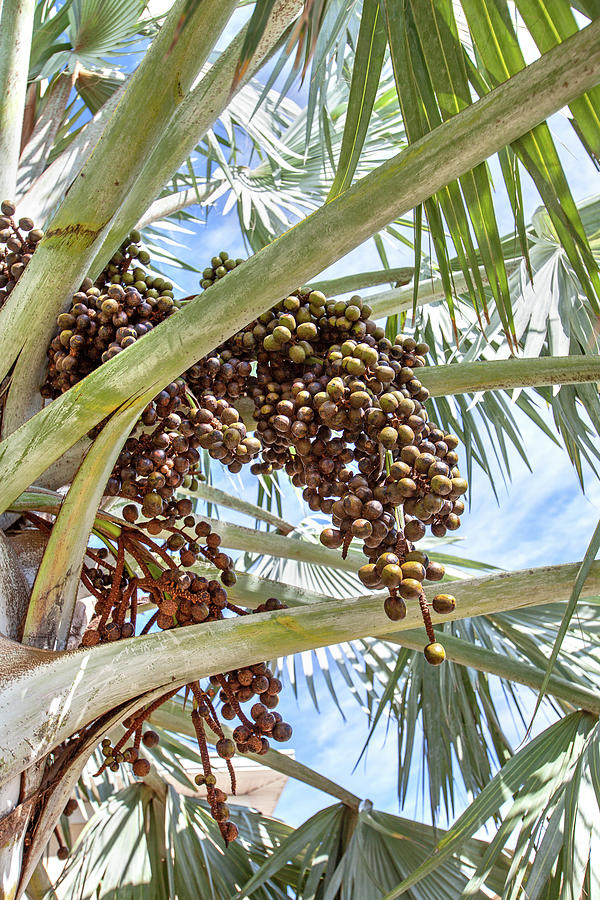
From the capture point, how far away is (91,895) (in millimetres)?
2291

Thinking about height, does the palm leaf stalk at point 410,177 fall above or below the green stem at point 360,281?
below

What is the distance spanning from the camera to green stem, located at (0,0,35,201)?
2.05 metres

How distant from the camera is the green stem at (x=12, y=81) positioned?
205cm

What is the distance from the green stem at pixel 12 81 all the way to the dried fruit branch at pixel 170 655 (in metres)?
1.29

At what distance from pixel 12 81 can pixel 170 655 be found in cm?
160

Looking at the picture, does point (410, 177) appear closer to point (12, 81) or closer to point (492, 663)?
point (492, 663)

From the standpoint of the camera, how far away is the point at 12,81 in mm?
2090

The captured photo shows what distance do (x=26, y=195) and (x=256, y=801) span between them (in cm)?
447

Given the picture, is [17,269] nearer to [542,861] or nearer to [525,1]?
[525,1]

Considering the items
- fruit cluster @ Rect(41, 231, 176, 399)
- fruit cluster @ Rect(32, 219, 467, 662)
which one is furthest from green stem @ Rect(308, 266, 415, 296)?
fruit cluster @ Rect(41, 231, 176, 399)

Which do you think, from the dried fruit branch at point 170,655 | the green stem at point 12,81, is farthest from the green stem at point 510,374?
the green stem at point 12,81

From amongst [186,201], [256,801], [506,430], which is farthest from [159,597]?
[256,801]

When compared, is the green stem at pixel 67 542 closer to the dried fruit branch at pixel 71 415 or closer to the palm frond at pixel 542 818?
the dried fruit branch at pixel 71 415

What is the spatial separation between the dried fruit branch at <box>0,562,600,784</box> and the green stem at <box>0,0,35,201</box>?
1.29 meters
